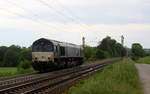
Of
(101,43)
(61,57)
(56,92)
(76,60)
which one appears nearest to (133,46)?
(101,43)

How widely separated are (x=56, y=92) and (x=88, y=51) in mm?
104807

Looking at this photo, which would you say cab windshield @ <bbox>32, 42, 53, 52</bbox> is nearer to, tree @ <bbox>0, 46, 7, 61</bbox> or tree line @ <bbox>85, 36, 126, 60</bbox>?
tree line @ <bbox>85, 36, 126, 60</bbox>

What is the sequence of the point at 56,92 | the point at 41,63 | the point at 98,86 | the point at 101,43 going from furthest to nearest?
the point at 101,43 → the point at 41,63 → the point at 56,92 → the point at 98,86

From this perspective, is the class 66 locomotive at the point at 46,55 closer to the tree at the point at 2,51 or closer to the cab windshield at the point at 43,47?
the cab windshield at the point at 43,47

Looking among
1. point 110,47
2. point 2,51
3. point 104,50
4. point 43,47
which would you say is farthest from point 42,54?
point 110,47

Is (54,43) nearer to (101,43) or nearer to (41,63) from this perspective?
(41,63)

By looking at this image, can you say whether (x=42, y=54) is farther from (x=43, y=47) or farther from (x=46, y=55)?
(x=43, y=47)

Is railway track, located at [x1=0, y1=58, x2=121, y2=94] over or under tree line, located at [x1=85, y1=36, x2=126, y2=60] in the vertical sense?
under

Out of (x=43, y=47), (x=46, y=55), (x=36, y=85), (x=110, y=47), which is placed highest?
(x=110, y=47)

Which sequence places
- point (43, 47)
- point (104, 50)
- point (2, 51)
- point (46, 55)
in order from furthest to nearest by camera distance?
point (2, 51) < point (104, 50) < point (43, 47) < point (46, 55)

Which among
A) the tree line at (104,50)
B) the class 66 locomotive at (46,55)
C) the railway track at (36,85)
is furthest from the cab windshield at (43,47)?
the tree line at (104,50)

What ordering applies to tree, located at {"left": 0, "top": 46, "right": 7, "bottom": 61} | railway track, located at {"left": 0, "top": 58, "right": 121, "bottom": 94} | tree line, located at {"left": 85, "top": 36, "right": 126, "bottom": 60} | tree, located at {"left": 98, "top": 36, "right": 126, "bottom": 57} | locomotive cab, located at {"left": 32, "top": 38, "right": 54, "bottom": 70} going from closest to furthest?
railway track, located at {"left": 0, "top": 58, "right": 121, "bottom": 94}
locomotive cab, located at {"left": 32, "top": 38, "right": 54, "bottom": 70}
tree line, located at {"left": 85, "top": 36, "right": 126, "bottom": 60}
tree, located at {"left": 0, "top": 46, "right": 7, "bottom": 61}
tree, located at {"left": 98, "top": 36, "right": 126, "bottom": 57}

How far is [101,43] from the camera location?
442ft

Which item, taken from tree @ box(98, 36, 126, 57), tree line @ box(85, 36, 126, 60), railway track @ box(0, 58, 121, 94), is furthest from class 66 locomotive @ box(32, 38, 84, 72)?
tree @ box(98, 36, 126, 57)
